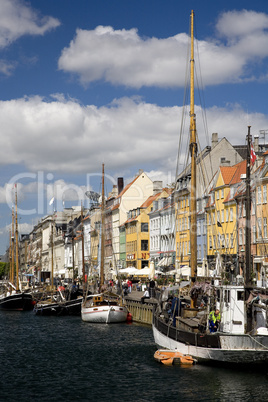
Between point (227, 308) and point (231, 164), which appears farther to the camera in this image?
point (231, 164)

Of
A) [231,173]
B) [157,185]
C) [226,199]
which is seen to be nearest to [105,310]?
[226,199]

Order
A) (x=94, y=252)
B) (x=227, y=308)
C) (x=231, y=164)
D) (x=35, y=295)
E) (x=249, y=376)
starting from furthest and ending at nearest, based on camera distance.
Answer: (x=94, y=252)
(x=231, y=164)
(x=35, y=295)
(x=227, y=308)
(x=249, y=376)

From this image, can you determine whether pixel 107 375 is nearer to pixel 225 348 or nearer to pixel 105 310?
pixel 225 348

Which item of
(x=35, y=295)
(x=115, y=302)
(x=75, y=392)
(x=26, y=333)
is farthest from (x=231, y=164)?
(x=75, y=392)

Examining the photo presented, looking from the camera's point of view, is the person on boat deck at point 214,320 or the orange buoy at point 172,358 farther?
the orange buoy at point 172,358

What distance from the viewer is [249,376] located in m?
31.2

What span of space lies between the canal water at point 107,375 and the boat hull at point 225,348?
0.63m

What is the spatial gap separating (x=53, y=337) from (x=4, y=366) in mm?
14910

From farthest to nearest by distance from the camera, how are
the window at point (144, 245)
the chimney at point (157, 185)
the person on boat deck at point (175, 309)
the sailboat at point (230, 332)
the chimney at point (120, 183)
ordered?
the chimney at point (120, 183), the chimney at point (157, 185), the window at point (144, 245), the person on boat deck at point (175, 309), the sailboat at point (230, 332)

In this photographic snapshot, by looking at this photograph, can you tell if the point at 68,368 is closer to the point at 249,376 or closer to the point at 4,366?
the point at 4,366

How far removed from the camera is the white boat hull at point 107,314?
197 ft

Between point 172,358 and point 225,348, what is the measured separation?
3881 millimetres

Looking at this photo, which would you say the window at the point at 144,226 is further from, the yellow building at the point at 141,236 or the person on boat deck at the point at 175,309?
the person on boat deck at the point at 175,309

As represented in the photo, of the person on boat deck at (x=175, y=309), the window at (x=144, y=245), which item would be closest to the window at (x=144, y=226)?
the window at (x=144, y=245)
